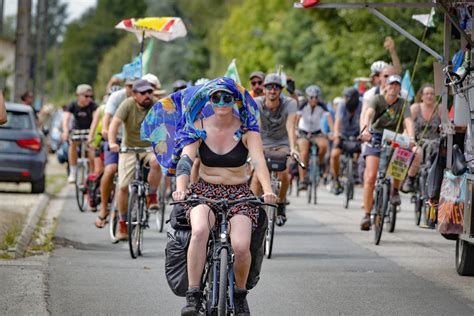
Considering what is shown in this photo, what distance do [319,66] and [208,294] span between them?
4426 centimetres

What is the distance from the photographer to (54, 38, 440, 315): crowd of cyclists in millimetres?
8648

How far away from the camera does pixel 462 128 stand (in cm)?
1246

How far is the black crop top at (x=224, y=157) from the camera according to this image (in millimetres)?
8883

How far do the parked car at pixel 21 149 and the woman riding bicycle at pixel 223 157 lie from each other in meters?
14.8

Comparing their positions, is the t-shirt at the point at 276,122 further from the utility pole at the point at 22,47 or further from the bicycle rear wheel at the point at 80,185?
the utility pole at the point at 22,47

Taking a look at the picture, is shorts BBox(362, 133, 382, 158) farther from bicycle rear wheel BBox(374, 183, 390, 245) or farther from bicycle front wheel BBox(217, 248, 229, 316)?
bicycle front wheel BBox(217, 248, 229, 316)

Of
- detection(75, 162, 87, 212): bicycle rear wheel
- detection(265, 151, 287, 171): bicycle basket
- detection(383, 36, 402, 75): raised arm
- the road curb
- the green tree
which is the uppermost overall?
the green tree

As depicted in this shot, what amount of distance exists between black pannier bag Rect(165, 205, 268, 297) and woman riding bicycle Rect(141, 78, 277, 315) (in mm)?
80

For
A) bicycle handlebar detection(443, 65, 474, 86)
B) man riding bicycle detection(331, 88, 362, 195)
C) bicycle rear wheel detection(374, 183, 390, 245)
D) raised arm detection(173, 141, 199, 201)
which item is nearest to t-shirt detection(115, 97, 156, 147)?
bicycle rear wheel detection(374, 183, 390, 245)

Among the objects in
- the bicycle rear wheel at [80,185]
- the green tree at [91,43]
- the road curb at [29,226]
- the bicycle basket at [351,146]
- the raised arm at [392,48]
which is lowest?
the road curb at [29,226]

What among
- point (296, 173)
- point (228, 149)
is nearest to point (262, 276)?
point (228, 149)

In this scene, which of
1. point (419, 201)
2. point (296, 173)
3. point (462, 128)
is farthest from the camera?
point (296, 173)

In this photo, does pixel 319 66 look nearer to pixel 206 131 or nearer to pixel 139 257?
pixel 139 257

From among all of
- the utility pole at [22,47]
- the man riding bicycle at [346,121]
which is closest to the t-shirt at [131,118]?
the man riding bicycle at [346,121]
